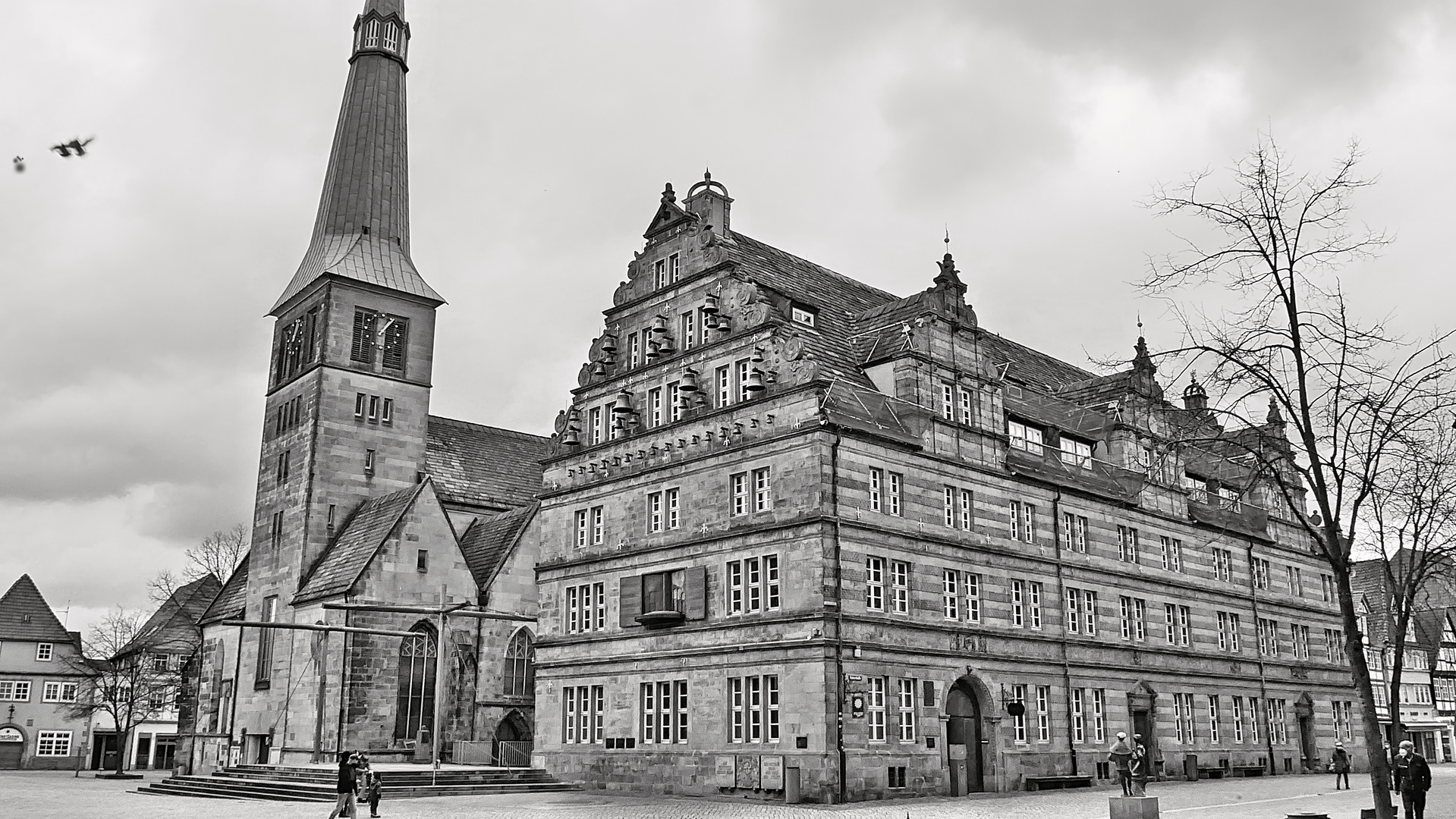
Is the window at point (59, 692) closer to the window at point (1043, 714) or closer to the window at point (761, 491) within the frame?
the window at point (761, 491)

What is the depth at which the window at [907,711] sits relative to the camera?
37.0m

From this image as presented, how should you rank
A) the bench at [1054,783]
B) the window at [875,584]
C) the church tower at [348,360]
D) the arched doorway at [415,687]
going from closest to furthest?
the window at [875,584] → the bench at [1054,783] → the arched doorway at [415,687] → the church tower at [348,360]

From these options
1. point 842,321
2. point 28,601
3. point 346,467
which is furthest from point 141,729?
point 842,321

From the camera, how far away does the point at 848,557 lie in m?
36.5

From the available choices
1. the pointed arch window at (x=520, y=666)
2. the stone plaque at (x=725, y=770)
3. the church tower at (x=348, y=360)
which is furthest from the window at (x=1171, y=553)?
the church tower at (x=348, y=360)

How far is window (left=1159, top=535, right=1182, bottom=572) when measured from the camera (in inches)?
1966

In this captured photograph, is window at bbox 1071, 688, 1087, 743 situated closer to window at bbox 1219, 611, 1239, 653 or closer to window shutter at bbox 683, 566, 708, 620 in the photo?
window at bbox 1219, 611, 1239, 653

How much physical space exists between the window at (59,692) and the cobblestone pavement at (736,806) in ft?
137

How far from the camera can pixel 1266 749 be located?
52094mm

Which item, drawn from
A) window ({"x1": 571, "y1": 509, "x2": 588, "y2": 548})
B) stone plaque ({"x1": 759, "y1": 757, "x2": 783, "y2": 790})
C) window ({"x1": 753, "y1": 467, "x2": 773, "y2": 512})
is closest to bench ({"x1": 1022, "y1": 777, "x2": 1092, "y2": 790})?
stone plaque ({"x1": 759, "y1": 757, "x2": 783, "y2": 790})

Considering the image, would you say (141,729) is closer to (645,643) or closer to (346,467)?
(346,467)

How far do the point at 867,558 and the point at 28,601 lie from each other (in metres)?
68.7

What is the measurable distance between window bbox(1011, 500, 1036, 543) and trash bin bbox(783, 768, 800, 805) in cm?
1287

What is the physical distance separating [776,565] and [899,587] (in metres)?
4.00
